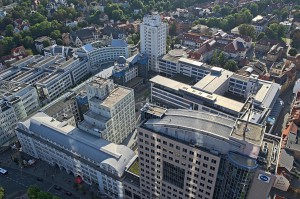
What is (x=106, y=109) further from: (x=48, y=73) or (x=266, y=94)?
(x=266, y=94)

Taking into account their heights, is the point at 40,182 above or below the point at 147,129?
below

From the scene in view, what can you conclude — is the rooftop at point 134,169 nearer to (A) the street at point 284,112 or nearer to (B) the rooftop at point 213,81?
(B) the rooftop at point 213,81

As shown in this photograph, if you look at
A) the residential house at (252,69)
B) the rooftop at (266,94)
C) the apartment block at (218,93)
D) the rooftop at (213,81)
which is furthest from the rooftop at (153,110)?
the residential house at (252,69)

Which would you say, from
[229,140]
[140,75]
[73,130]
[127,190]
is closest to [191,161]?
[229,140]

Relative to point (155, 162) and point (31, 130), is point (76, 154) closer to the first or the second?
point (31, 130)

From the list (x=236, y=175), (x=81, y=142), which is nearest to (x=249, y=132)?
(x=236, y=175)

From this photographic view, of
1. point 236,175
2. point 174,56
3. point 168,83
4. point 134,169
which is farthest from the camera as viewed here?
point 174,56
